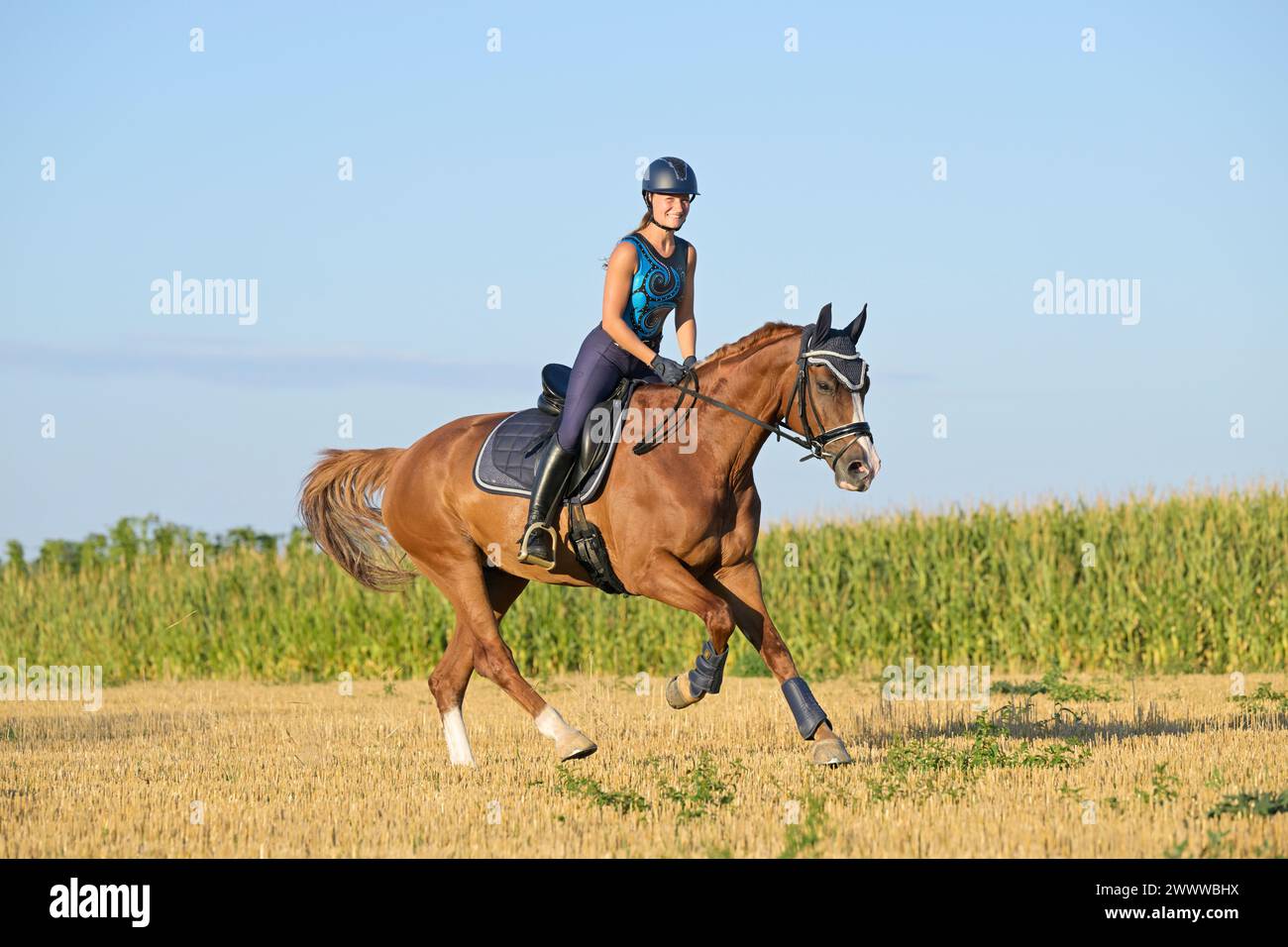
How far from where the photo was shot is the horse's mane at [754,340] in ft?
28.9

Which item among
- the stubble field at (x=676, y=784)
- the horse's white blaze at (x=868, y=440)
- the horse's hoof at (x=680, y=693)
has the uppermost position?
the horse's white blaze at (x=868, y=440)

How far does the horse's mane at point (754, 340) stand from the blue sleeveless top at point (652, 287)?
1.34 ft

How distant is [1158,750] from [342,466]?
6.37 meters

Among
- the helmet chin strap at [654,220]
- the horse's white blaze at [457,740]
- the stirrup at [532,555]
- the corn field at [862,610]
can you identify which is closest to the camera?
the helmet chin strap at [654,220]

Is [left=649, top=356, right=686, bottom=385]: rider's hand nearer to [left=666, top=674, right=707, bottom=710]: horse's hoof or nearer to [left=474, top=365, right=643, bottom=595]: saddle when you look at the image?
[left=474, top=365, right=643, bottom=595]: saddle

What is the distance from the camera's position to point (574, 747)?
28.6 ft

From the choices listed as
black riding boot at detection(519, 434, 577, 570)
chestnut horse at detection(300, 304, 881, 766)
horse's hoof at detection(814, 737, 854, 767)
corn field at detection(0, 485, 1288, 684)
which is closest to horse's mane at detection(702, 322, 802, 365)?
chestnut horse at detection(300, 304, 881, 766)

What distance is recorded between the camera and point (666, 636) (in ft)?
63.0

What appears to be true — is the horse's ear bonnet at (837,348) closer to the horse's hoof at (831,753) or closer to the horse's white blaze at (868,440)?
the horse's white blaze at (868,440)

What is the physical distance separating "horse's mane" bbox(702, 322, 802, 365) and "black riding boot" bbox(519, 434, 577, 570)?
42.4 inches

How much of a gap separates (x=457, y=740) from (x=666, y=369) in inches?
119

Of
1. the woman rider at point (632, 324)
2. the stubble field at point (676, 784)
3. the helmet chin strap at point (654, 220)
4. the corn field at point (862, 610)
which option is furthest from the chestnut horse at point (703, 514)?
the corn field at point (862, 610)

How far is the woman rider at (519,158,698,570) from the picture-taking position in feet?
28.6
